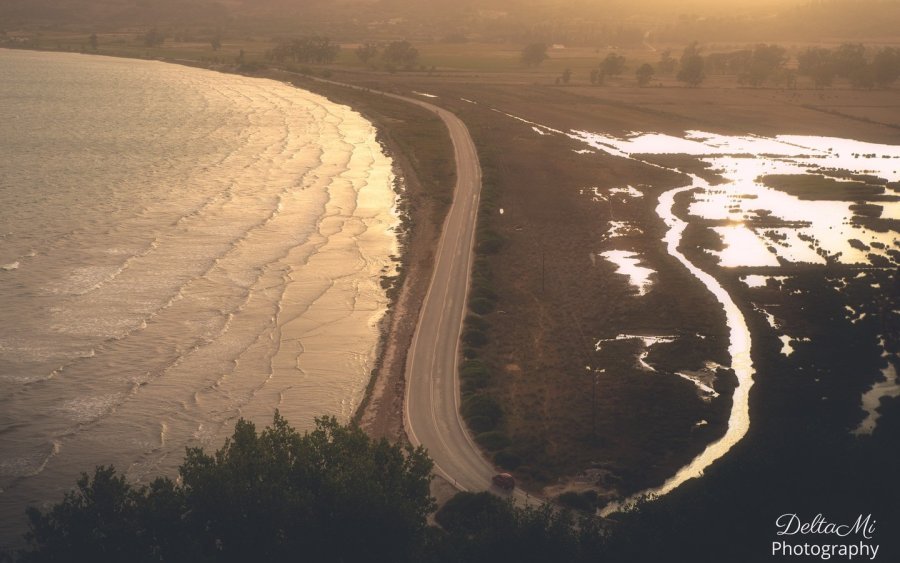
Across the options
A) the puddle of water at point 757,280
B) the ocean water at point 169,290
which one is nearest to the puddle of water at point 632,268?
the puddle of water at point 757,280

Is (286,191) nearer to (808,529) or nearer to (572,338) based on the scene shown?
(572,338)

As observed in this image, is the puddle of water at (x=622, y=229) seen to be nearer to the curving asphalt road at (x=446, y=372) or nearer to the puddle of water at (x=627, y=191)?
the curving asphalt road at (x=446, y=372)

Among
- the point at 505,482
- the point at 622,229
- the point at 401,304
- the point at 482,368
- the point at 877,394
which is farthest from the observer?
the point at 622,229

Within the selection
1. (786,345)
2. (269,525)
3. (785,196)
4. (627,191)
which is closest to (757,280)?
(786,345)

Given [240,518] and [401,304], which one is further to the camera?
[401,304]

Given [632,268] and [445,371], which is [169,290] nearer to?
[445,371]
